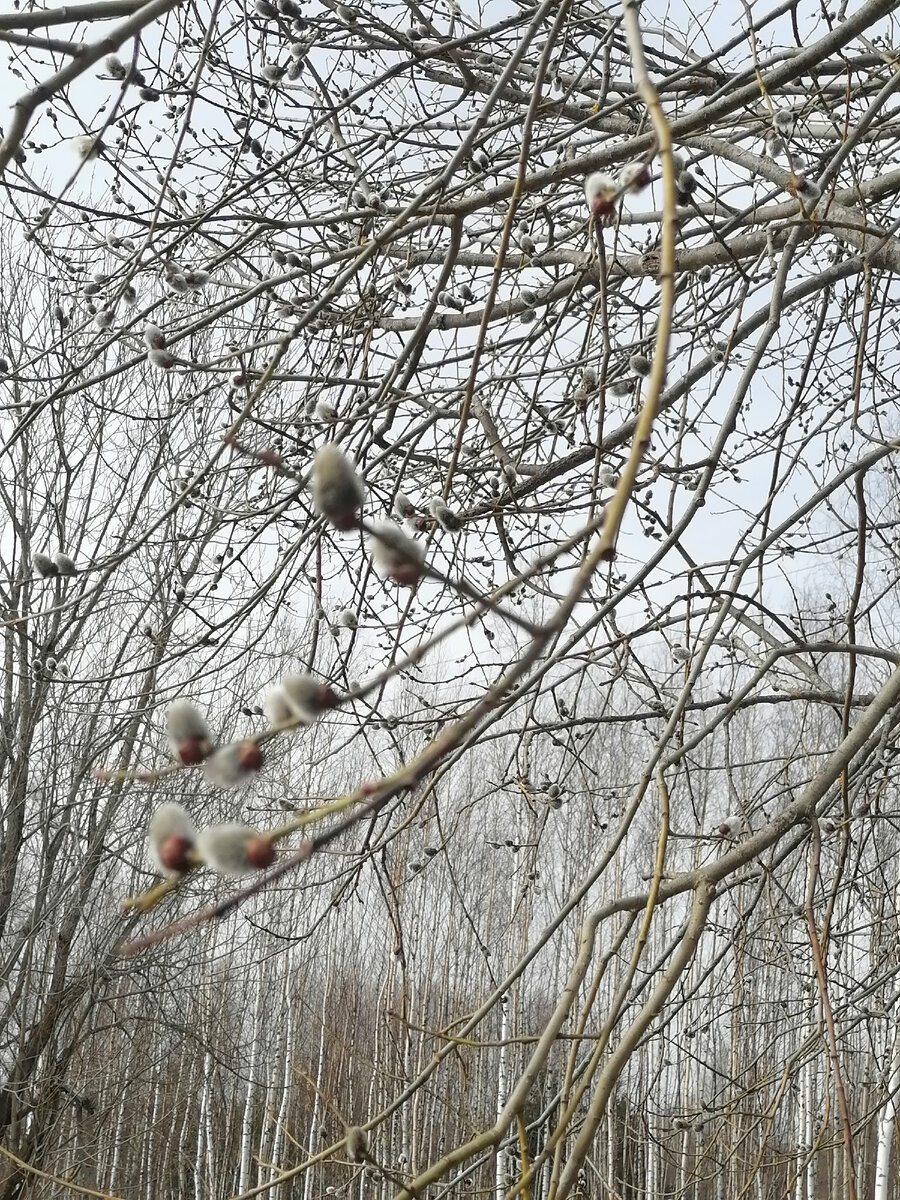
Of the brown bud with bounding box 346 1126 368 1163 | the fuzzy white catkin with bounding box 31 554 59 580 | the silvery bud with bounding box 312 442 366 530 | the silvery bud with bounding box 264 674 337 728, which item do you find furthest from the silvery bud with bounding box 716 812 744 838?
the silvery bud with bounding box 312 442 366 530

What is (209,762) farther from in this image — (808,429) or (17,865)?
(17,865)

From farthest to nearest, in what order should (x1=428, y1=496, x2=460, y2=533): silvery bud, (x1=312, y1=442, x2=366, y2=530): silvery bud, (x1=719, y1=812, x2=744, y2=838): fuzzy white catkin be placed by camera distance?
(x1=719, y1=812, x2=744, y2=838): fuzzy white catkin
(x1=428, y1=496, x2=460, y2=533): silvery bud
(x1=312, y1=442, x2=366, y2=530): silvery bud

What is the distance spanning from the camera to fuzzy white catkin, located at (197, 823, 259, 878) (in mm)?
558

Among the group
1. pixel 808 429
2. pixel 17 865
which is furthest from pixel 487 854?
pixel 808 429

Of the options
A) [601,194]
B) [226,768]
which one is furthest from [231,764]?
[601,194]

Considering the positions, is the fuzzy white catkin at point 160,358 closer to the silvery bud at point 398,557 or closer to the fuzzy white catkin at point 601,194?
the fuzzy white catkin at point 601,194

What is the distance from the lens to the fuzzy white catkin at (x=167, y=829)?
57 cm

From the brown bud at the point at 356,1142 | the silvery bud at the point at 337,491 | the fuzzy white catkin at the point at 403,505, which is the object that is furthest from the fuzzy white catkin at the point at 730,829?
the silvery bud at the point at 337,491

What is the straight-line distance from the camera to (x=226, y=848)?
568mm

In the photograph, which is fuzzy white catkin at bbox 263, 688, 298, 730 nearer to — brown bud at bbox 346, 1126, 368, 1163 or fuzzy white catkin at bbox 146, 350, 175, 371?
brown bud at bbox 346, 1126, 368, 1163

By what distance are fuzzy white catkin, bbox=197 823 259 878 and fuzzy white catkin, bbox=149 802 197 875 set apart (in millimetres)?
11

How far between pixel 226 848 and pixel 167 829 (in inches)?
1.6

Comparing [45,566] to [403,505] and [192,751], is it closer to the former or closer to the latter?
[403,505]

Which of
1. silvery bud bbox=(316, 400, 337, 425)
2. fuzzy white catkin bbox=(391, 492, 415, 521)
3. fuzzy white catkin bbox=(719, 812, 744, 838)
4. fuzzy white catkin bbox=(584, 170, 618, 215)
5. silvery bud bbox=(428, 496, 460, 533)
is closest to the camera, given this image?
fuzzy white catkin bbox=(584, 170, 618, 215)
